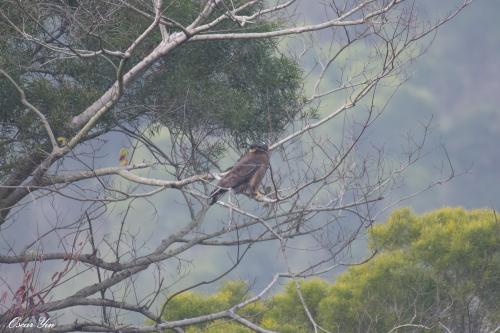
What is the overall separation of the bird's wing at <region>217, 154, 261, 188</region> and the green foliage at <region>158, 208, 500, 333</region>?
9507 mm

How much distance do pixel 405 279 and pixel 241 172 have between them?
11.0 metres

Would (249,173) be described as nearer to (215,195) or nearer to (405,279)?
(215,195)

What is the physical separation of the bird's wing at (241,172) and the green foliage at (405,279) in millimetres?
9507

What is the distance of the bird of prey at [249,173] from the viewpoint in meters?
10.0

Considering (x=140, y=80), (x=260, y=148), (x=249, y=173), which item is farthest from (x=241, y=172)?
(x=140, y=80)

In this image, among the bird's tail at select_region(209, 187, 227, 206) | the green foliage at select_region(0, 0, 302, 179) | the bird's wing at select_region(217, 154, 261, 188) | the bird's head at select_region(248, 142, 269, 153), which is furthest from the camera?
the green foliage at select_region(0, 0, 302, 179)

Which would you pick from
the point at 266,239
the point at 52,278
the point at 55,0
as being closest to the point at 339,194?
the point at 266,239

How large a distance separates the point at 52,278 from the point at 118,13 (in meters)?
6.92

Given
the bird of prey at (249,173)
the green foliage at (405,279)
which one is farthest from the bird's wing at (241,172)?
the green foliage at (405,279)

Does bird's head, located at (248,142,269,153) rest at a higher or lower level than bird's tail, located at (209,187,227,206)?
higher

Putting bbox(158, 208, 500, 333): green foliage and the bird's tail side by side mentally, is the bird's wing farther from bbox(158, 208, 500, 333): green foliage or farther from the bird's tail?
bbox(158, 208, 500, 333): green foliage

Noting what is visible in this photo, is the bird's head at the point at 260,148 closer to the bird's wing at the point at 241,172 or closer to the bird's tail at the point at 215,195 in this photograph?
the bird's wing at the point at 241,172

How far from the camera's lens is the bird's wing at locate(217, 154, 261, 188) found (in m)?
9.96

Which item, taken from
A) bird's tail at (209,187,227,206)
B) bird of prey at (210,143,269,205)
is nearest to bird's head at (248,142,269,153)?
bird of prey at (210,143,269,205)
